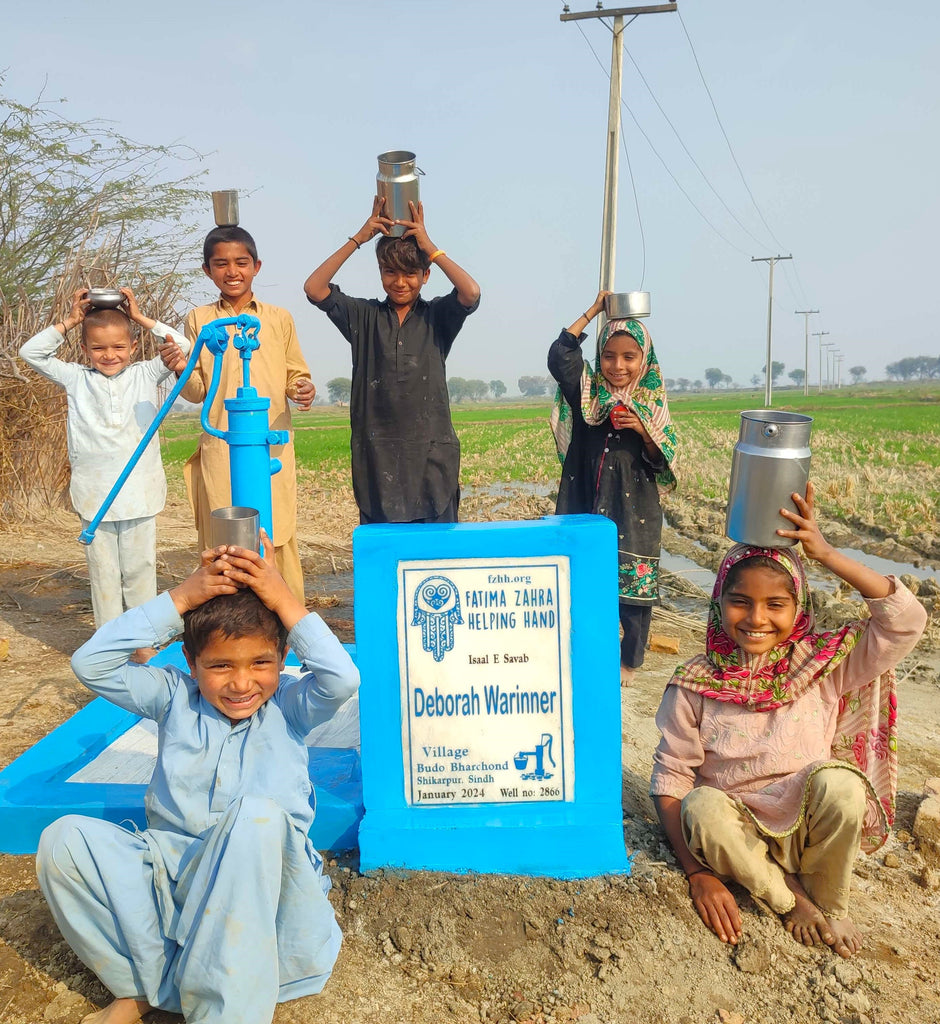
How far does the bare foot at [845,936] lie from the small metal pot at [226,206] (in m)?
3.35

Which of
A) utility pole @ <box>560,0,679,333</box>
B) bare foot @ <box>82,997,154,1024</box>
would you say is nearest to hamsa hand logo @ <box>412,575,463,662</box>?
bare foot @ <box>82,997,154,1024</box>

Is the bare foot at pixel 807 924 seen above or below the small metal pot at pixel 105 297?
below

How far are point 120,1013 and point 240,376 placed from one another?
2.56 metres

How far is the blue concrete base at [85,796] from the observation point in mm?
2748

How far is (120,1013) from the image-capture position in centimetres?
202

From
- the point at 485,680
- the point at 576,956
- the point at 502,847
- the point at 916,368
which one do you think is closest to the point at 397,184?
the point at 485,680

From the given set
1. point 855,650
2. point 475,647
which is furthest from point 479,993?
point 855,650

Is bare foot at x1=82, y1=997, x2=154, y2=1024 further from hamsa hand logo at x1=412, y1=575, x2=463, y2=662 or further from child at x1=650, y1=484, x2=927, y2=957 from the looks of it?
child at x1=650, y1=484, x2=927, y2=957

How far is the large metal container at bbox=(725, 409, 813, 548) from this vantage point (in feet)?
8.26

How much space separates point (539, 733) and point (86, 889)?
124 centimetres

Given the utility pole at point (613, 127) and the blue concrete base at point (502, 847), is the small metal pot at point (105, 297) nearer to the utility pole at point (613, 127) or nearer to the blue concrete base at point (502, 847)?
the blue concrete base at point (502, 847)

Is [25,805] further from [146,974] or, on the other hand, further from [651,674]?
[651,674]

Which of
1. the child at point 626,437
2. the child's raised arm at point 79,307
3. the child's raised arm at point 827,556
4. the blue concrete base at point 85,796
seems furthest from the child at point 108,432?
the child's raised arm at point 827,556

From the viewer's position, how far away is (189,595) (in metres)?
2.12
